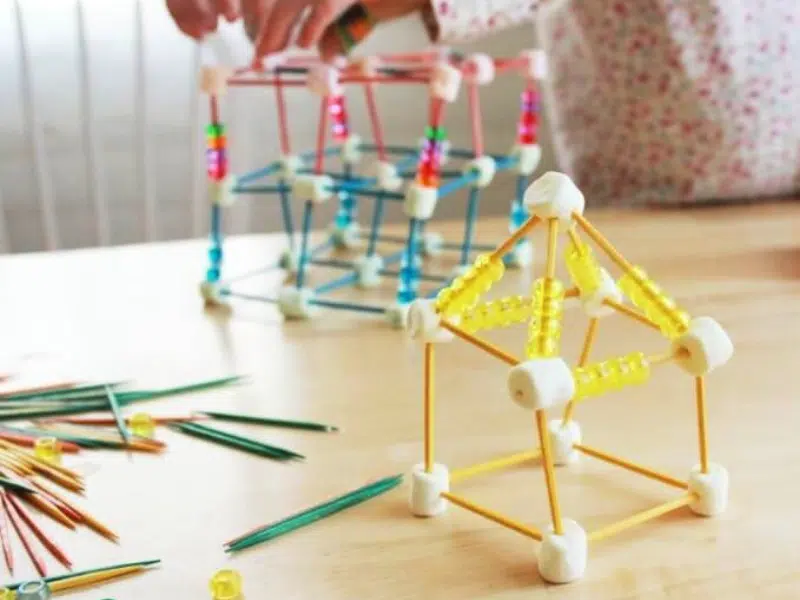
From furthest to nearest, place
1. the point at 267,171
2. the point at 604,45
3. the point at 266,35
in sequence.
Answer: the point at 604,45 → the point at 267,171 → the point at 266,35

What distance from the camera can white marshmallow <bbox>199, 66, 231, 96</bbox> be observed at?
781 millimetres

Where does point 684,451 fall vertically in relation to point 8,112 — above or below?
below

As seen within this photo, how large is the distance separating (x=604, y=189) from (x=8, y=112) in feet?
2.50

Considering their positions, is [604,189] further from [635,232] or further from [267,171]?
[267,171]

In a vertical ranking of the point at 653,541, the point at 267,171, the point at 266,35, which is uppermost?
the point at 266,35

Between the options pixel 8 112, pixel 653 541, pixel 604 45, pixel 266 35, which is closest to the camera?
pixel 653 541

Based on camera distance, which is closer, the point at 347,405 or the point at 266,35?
the point at 347,405

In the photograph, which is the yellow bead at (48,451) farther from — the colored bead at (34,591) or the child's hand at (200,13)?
the child's hand at (200,13)

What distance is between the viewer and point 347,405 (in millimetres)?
612

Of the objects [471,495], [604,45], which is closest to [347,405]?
[471,495]

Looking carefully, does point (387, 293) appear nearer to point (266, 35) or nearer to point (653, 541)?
point (266, 35)

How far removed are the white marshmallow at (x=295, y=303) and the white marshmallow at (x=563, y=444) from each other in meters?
0.31

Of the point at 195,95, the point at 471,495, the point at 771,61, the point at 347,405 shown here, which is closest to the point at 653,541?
the point at 471,495

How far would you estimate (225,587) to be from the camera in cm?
41
